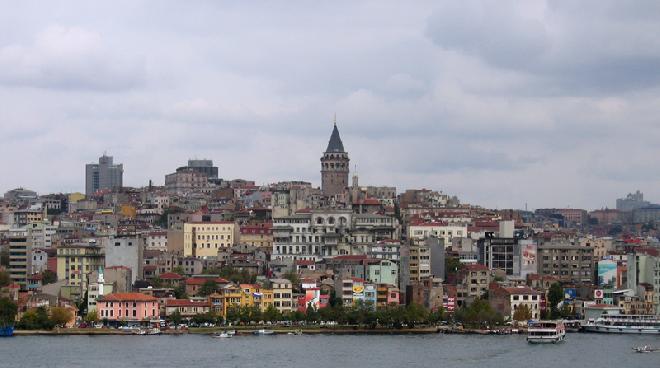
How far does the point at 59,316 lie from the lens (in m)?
55.9

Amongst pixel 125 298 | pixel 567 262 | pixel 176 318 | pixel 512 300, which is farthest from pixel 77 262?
pixel 567 262

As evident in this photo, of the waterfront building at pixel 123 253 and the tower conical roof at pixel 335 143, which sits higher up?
the tower conical roof at pixel 335 143

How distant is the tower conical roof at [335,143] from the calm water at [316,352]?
111 feet

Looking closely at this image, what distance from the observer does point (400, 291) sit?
61219 mm

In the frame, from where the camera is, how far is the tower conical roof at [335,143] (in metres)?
88.6

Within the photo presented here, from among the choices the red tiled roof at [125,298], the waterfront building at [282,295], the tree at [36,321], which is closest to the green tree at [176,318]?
the red tiled roof at [125,298]

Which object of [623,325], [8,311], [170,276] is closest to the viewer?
[8,311]

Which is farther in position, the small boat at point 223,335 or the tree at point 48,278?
the tree at point 48,278

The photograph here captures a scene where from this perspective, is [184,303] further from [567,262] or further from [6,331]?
[567,262]

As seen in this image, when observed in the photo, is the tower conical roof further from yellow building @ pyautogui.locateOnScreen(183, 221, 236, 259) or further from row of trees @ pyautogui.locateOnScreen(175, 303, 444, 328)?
row of trees @ pyautogui.locateOnScreen(175, 303, 444, 328)

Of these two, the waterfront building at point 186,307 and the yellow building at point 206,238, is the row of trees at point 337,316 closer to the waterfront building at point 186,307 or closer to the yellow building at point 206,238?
the waterfront building at point 186,307

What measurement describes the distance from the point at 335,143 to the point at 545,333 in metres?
36.5

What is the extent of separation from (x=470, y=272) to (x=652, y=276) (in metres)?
7.66

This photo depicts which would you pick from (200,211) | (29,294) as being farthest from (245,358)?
(200,211)
